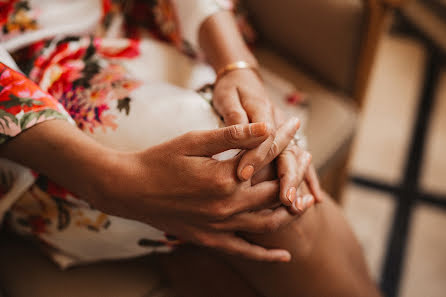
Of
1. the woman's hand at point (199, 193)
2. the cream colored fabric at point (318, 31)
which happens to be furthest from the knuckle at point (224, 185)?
the cream colored fabric at point (318, 31)

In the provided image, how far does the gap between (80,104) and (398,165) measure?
1112 mm

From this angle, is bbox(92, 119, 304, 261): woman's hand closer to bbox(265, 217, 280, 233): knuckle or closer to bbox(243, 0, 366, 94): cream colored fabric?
bbox(265, 217, 280, 233): knuckle

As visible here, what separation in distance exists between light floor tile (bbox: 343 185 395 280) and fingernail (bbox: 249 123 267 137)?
810 mm

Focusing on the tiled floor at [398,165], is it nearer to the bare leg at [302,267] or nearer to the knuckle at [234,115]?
the bare leg at [302,267]

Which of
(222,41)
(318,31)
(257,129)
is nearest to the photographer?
(257,129)

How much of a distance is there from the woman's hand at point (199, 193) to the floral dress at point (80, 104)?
0.16 ft

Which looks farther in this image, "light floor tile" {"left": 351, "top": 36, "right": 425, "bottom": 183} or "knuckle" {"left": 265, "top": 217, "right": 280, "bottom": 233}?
"light floor tile" {"left": 351, "top": 36, "right": 425, "bottom": 183}

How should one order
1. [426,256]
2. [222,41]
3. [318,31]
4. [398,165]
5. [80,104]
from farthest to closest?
[398,165], [426,256], [318,31], [222,41], [80,104]

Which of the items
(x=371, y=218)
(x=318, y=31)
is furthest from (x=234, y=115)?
(x=371, y=218)

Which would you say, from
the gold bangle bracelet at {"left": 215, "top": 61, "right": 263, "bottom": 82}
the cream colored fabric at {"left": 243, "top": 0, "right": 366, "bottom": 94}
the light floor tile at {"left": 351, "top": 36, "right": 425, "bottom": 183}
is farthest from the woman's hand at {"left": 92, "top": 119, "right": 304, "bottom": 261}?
the light floor tile at {"left": 351, "top": 36, "right": 425, "bottom": 183}

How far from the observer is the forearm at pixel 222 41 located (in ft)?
2.06

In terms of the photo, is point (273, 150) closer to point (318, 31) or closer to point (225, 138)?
point (225, 138)

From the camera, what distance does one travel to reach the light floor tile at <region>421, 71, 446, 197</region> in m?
1.21

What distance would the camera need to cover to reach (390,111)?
4.67 feet
